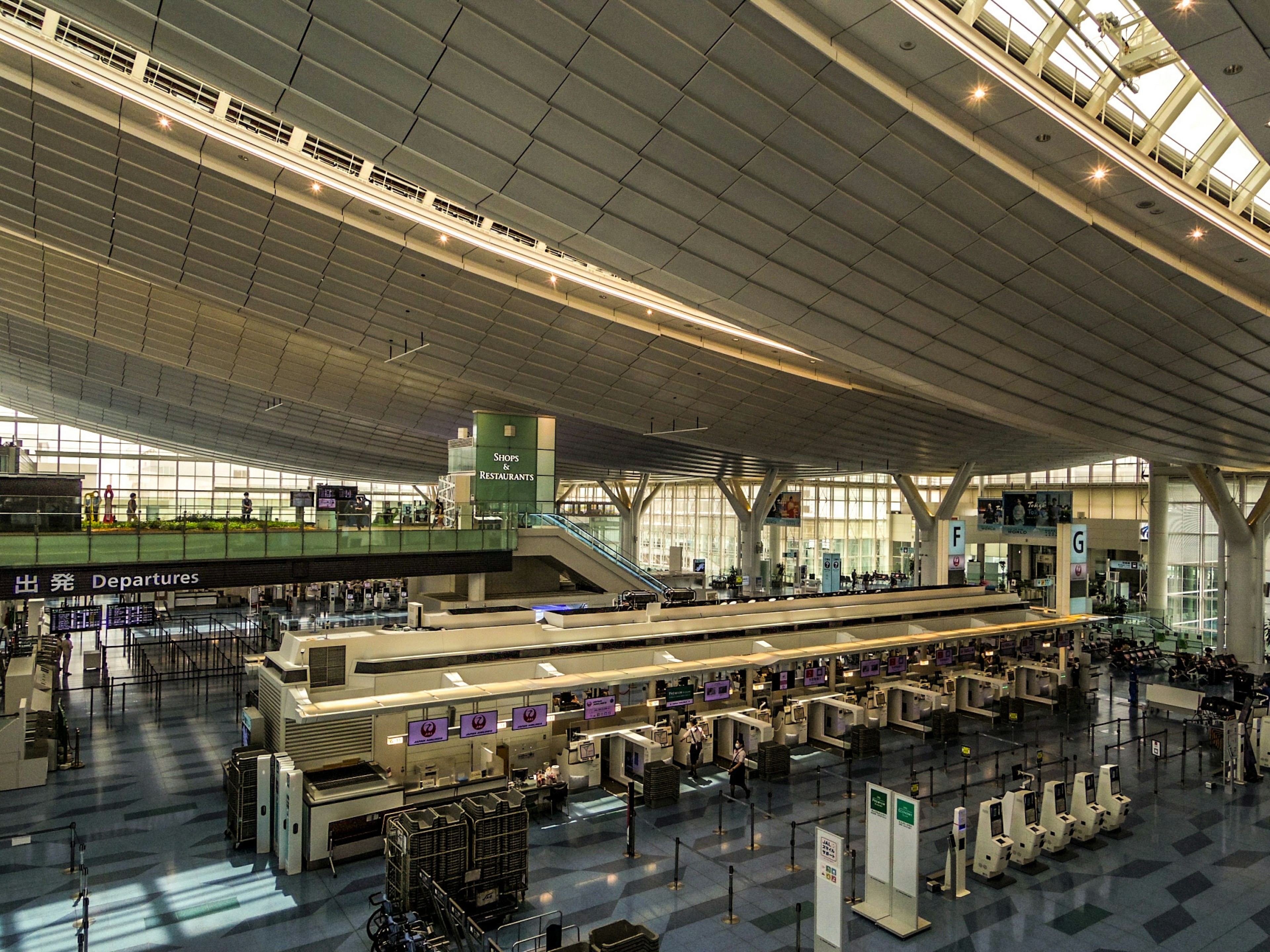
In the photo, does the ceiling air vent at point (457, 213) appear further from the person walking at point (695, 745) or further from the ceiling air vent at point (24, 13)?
the person walking at point (695, 745)

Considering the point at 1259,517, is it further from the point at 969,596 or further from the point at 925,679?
the point at 925,679

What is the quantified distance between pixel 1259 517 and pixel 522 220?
33.5 meters

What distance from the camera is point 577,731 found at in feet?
56.0

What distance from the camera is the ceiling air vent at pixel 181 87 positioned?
14617mm

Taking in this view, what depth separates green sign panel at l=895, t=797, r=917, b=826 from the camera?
10367mm

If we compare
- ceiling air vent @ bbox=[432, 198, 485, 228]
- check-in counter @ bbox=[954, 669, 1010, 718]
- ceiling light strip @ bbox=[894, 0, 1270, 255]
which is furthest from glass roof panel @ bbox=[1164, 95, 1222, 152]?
check-in counter @ bbox=[954, 669, 1010, 718]

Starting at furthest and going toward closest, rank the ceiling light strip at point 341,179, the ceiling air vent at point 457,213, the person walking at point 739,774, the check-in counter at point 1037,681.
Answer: the check-in counter at point 1037,681 → the ceiling air vent at point 457,213 → the person walking at point 739,774 → the ceiling light strip at point 341,179

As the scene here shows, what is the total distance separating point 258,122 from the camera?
52.1 feet

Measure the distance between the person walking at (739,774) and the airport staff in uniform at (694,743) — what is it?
3.89 feet

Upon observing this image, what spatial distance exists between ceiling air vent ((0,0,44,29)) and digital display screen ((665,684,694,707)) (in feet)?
53.1

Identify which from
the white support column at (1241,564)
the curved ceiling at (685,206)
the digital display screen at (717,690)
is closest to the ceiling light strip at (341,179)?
the curved ceiling at (685,206)

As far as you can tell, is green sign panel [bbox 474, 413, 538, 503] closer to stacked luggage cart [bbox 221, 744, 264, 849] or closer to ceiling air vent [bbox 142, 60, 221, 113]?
ceiling air vent [bbox 142, 60, 221, 113]

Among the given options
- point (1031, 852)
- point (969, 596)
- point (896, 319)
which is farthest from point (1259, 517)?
point (1031, 852)

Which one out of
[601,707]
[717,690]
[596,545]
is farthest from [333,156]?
[596,545]
